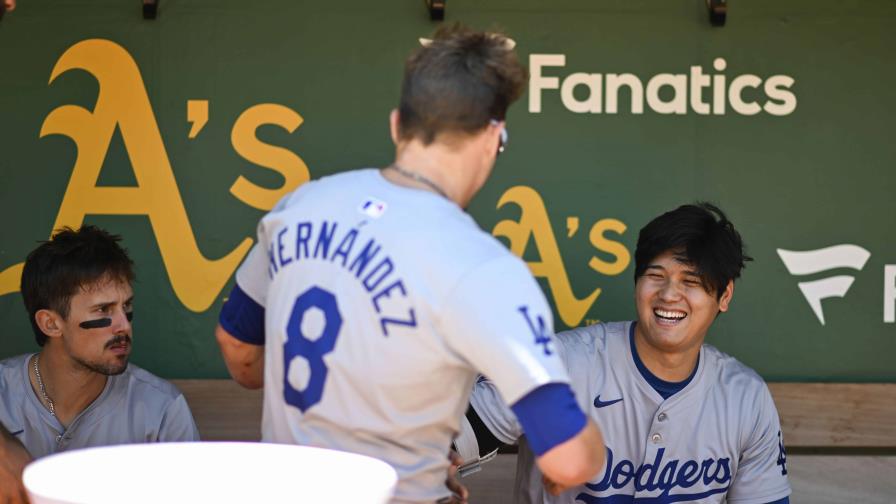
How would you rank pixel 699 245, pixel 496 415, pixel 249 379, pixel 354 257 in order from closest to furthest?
pixel 354 257 < pixel 249 379 < pixel 496 415 < pixel 699 245

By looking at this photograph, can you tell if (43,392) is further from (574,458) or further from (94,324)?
(574,458)

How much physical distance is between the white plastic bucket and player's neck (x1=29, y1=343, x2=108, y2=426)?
1268 millimetres

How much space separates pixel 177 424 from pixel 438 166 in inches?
59.8

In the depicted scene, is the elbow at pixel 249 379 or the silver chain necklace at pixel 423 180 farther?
the elbow at pixel 249 379

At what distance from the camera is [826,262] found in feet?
11.7

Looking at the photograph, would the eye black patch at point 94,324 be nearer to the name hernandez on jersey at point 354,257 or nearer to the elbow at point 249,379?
the elbow at point 249,379

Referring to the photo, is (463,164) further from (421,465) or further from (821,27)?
(821,27)

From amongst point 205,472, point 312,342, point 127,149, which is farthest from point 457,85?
point 127,149

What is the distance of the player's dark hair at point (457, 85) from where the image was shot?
189 centimetres

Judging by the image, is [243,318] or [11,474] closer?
[243,318]

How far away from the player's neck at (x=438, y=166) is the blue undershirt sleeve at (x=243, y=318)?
40 centimetres

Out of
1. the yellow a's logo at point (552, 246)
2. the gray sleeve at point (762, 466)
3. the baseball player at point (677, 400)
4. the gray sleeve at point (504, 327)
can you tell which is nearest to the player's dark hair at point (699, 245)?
the baseball player at point (677, 400)

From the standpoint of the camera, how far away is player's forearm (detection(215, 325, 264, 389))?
220 centimetres

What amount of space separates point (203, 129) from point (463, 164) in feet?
5.87
